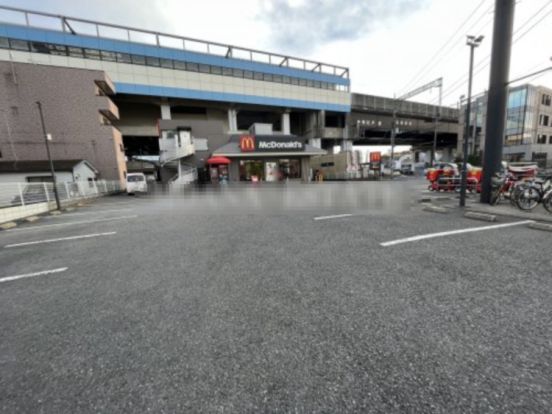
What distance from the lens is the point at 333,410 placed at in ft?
4.75

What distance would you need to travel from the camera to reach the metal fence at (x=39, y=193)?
9422 mm

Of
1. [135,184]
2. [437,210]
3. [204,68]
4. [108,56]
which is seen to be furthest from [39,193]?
[204,68]

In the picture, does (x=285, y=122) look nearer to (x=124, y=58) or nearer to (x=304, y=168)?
(x=304, y=168)

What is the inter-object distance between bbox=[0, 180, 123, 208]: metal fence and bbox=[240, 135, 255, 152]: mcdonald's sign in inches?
531

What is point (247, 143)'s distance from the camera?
2331 cm

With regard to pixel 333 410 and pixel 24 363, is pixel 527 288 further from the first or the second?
pixel 24 363

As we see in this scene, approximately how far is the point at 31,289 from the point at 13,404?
2584 mm

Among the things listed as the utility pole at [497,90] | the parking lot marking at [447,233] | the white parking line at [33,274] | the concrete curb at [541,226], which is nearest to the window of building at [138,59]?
the white parking line at [33,274]

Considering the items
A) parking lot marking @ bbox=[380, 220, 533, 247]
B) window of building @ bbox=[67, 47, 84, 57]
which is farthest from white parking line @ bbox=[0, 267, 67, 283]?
window of building @ bbox=[67, 47, 84, 57]

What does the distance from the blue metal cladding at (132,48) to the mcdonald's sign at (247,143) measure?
18.4 metres

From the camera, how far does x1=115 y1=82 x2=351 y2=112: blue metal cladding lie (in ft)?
96.8

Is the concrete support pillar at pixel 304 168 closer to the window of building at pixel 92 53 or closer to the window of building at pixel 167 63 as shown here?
the window of building at pixel 167 63

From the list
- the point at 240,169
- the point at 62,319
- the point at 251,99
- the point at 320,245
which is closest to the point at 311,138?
the point at 251,99

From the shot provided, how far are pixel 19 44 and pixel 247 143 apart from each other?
30.2 m
